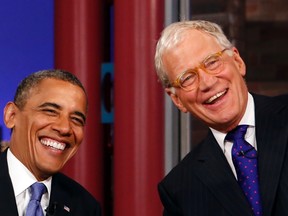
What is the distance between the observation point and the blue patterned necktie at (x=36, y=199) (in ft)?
5.46

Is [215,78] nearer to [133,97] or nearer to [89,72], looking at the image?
[133,97]

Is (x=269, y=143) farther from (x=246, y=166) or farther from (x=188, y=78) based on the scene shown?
(x=188, y=78)

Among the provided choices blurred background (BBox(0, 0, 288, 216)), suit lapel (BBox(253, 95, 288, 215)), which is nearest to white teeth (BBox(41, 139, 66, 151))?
suit lapel (BBox(253, 95, 288, 215))

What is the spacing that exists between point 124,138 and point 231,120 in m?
1.21

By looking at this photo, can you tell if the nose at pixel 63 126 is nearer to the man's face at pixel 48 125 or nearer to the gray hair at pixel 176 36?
the man's face at pixel 48 125

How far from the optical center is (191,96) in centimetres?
169

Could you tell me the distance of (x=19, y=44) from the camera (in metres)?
2.93

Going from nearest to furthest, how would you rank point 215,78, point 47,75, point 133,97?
point 215,78 → point 47,75 → point 133,97

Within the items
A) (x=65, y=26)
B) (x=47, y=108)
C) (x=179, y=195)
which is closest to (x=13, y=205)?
(x=47, y=108)

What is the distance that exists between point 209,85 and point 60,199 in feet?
1.87

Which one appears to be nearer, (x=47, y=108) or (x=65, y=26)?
(x=47, y=108)

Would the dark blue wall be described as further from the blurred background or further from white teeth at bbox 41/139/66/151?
white teeth at bbox 41/139/66/151

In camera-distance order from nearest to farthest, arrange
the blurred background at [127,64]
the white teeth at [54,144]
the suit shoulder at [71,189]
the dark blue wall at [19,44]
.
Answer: the white teeth at [54,144] → the suit shoulder at [71,189] → the blurred background at [127,64] → the dark blue wall at [19,44]

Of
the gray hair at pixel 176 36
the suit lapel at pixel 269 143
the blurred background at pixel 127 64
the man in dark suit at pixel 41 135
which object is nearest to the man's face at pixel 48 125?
the man in dark suit at pixel 41 135
